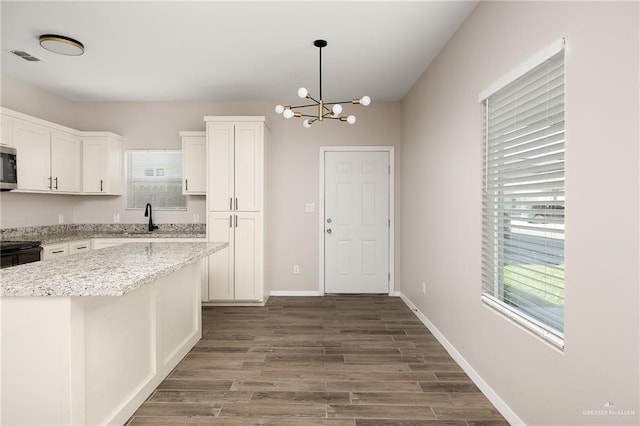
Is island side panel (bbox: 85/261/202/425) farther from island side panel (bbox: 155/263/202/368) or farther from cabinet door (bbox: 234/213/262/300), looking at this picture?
cabinet door (bbox: 234/213/262/300)

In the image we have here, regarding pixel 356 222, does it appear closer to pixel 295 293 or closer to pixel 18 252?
pixel 295 293

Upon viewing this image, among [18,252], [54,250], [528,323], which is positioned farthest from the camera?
[54,250]

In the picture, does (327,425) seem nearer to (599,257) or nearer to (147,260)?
(147,260)

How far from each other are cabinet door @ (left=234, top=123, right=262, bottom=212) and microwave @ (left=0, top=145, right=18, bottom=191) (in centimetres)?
220

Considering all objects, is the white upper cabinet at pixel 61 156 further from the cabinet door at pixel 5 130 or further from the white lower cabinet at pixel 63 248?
the white lower cabinet at pixel 63 248

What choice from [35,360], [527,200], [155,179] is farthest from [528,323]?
[155,179]

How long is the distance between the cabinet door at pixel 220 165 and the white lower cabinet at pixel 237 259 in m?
0.16

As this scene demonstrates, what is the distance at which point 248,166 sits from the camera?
4254mm

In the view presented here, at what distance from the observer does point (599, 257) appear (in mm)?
1369

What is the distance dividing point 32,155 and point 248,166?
2333 mm

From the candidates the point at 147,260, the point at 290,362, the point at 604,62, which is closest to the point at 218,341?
the point at 290,362

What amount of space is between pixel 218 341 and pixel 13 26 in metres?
3.13

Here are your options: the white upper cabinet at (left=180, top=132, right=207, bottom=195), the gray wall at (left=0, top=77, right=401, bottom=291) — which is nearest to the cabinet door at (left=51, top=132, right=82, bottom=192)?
the gray wall at (left=0, top=77, right=401, bottom=291)

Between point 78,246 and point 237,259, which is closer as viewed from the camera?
point 78,246
